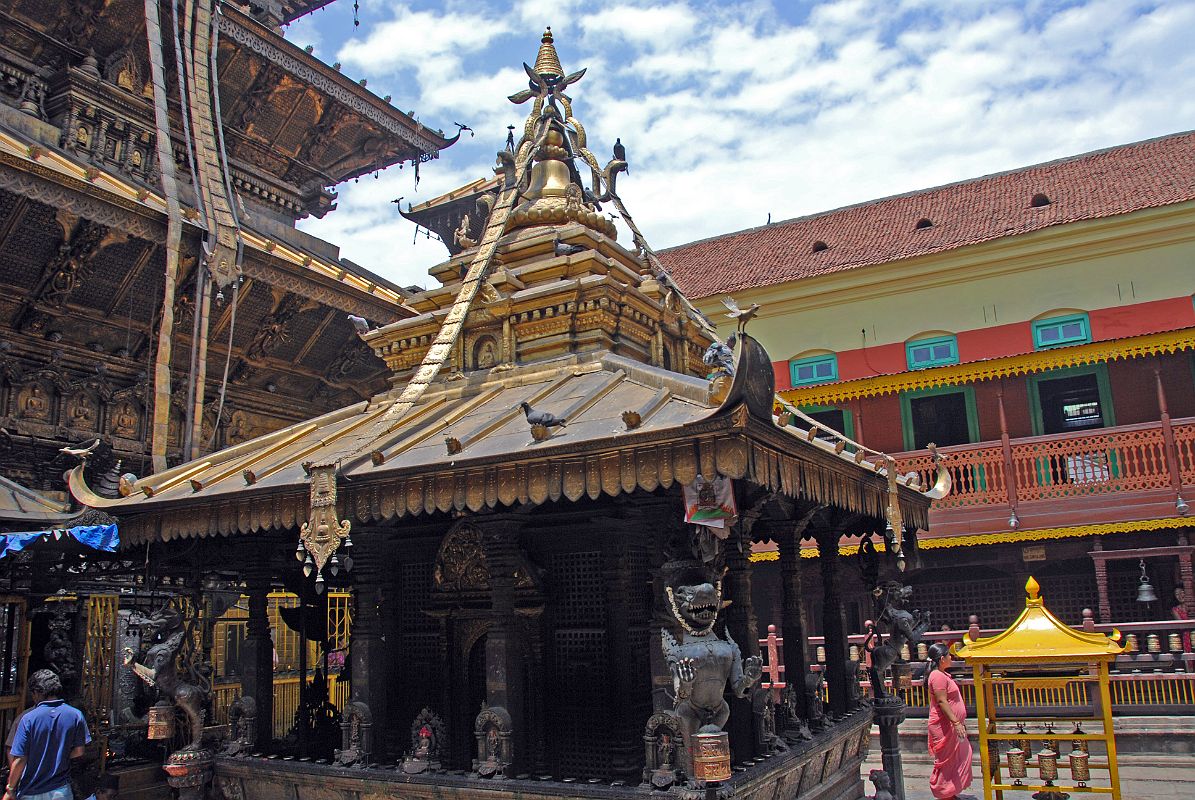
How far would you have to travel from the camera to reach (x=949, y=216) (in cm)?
2392

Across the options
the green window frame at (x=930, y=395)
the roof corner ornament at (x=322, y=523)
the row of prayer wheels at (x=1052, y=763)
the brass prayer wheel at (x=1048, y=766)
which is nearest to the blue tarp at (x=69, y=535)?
the roof corner ornament at (x=322, y=523)

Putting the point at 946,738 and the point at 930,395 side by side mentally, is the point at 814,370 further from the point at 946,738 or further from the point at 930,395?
the point at 946,738

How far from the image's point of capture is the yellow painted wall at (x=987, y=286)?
2002 centimetres

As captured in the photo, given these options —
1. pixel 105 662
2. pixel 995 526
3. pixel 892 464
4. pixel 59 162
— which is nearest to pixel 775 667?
pixel 995 526

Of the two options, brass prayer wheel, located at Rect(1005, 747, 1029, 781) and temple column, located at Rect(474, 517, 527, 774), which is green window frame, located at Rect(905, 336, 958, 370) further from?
temple column, located at Rect(474, 517, 527, 774)

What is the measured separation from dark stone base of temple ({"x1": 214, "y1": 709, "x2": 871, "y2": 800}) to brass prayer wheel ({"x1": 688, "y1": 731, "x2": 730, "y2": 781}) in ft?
0.87

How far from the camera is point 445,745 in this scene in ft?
28.2

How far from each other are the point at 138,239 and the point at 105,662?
5459 mm

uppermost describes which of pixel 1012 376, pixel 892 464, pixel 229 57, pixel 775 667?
pixel 229 57

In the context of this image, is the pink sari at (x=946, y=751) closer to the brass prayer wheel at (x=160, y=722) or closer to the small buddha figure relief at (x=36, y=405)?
the brass prayer wheel at (x=160, y=722)

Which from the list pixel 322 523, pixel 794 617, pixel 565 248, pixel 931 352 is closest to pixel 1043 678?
pixel 794 617

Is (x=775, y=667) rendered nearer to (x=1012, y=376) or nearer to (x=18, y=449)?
(x=1012, y=376)

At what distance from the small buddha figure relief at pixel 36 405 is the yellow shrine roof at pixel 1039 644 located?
11.6 metres

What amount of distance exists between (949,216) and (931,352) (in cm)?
408
